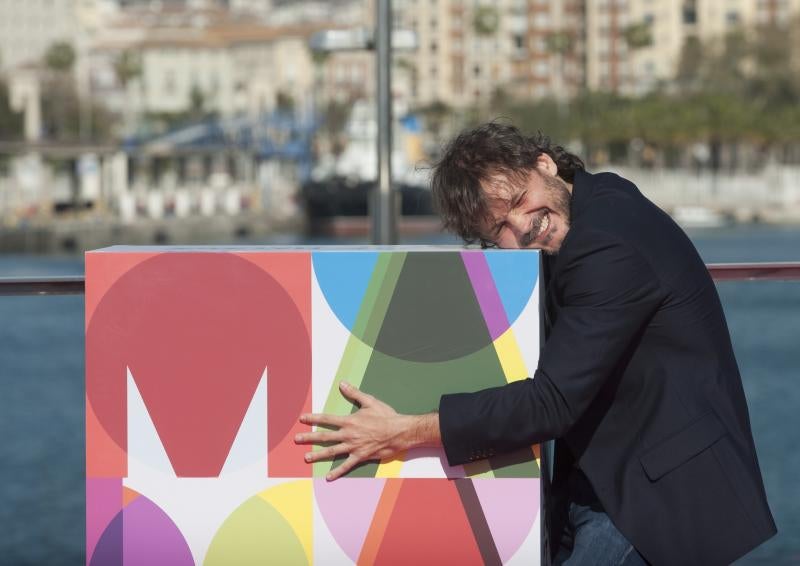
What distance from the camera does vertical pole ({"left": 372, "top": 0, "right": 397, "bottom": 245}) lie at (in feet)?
24.5

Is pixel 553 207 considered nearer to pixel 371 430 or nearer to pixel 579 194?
pixel 579 194

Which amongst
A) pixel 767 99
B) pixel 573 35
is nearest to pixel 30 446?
pixel 767 99

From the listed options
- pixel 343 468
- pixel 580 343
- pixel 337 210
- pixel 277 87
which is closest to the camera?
pixel 580 343

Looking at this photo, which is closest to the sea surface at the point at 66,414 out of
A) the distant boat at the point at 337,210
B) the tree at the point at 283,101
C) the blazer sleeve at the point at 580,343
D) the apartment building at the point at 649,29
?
the blazer sleeve at the point at 580,343

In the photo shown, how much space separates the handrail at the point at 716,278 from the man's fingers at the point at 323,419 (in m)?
1.04

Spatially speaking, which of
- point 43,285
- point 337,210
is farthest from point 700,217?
point 43,285

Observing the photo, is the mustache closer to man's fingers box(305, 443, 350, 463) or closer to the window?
man's fingers box(305, 443, 350, 463)

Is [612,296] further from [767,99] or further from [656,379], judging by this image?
[767,99]

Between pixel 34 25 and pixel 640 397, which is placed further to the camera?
pixel 34 25

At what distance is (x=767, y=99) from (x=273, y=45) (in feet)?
173

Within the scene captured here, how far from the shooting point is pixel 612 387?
2.64 metres

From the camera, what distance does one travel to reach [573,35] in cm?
11906

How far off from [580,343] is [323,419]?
457 mm

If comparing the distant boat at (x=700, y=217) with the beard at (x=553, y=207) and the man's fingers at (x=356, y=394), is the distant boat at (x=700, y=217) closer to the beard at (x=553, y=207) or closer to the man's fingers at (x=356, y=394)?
the beard at (x=553, y=207)
